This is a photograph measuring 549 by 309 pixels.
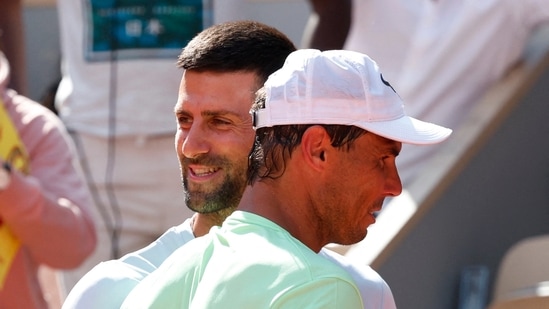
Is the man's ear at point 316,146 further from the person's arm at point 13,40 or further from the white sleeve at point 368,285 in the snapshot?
the person's arm at point 13,40

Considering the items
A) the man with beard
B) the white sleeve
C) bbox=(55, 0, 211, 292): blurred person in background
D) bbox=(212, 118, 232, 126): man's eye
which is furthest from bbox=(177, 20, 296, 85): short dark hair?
bbox=(55, 0, 211, 292): blurred person in background

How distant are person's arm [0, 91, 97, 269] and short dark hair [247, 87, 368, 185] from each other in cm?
192

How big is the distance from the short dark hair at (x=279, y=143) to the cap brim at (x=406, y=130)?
1.0 inches

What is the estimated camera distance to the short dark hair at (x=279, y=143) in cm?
233

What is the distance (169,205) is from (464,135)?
4.15ft

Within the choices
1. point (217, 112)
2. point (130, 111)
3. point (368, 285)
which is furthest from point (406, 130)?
point (130, 111)

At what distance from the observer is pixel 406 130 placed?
239cm

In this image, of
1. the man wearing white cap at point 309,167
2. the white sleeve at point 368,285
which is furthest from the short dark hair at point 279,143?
the white sleeve at point 368,285

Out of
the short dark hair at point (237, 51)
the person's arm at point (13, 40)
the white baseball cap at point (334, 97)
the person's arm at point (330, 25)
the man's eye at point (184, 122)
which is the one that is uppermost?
the white baseball cap at point (334, 97)

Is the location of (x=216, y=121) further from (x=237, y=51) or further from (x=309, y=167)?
(x=309, y=167)

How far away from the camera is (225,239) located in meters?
2.26

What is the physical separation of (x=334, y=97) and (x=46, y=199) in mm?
2118

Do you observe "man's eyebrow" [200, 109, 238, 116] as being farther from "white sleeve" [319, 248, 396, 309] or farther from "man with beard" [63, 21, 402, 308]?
"white sleeve" [319, 248, 396, 309]

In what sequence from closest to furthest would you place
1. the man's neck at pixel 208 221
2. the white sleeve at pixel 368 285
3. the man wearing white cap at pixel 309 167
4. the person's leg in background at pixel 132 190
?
the man wearing white cap at pixel 309 167, the white sleeve at pixel 368 285, the man's neck at pixel 208 221, the person's leg in background at pixel 132 190
